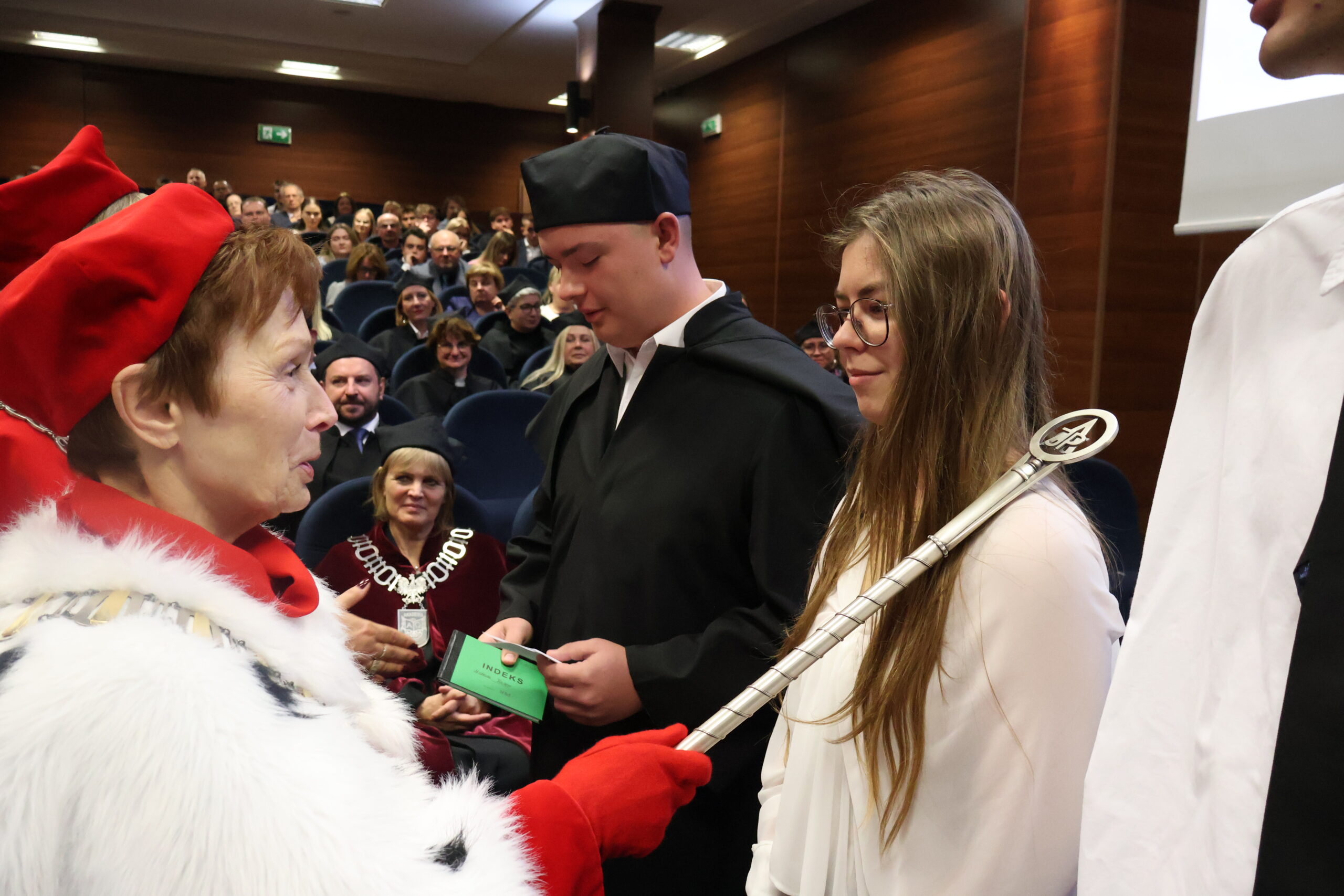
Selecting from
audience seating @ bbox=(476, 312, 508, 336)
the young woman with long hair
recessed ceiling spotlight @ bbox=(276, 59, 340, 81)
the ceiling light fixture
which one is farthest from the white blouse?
recessed ceiling spotlight @ bbox=(276, 59, 340, 81)

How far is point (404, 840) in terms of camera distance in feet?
2.63

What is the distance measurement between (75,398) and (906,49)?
768 centimetres

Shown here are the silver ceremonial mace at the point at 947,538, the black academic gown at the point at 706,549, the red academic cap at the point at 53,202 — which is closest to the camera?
the red academic cap at the point at 53,202

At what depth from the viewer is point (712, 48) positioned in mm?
9648

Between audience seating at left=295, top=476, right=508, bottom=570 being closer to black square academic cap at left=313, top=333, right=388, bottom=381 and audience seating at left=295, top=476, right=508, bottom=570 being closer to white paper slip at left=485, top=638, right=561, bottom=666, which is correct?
black square academic cap at left=313, top=333, right=388, bottom=381

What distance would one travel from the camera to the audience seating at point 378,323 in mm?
6375

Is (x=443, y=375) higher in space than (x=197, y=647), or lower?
higher

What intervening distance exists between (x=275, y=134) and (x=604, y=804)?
1378cm

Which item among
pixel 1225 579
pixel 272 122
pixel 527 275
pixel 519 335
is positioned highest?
pixel 272 122

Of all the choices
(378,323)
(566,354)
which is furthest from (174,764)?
(378,323)

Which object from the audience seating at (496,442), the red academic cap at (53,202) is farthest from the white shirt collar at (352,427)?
the red academic cap at (53,202)

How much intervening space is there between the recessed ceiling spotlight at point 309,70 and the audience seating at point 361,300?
6.09 m

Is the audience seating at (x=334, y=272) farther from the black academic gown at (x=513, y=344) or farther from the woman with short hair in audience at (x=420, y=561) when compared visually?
the woman with short hair in audience at (x=420, y=561)

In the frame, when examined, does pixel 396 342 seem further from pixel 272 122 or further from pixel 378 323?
pixel 272 122
